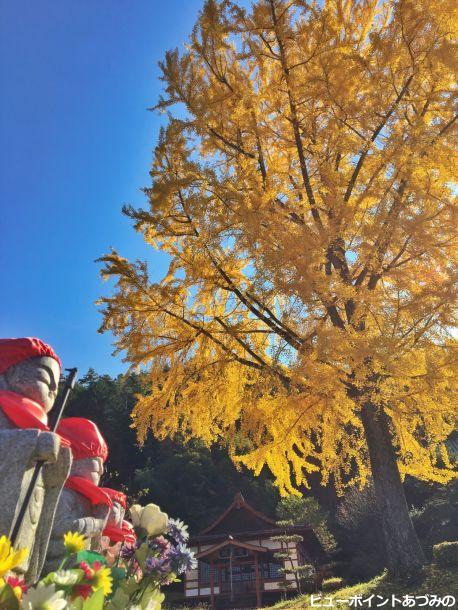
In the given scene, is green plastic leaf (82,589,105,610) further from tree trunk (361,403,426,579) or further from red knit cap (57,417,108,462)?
tree trunk (361,403,426,579)

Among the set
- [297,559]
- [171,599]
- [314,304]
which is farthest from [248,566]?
[314,304]

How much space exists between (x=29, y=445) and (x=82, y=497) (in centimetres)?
133

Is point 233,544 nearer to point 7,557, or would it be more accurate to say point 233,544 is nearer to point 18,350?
point 18,350

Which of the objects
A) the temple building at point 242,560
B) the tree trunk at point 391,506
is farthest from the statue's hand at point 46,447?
Result: the temple building at point 242,560

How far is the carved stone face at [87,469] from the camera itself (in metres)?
3.29

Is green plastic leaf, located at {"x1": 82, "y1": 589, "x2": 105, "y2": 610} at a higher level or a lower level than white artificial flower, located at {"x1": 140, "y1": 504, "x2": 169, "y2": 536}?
lower

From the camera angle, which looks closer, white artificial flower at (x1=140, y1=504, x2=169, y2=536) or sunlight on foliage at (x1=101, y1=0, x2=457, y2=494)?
white artificial flower at (x1=140, y1=504, x2=169, y2=536)

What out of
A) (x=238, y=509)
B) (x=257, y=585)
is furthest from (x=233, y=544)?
(x=257, y=585)

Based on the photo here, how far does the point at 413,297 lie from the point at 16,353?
3.66 m

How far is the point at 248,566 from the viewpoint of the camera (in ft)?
55.8

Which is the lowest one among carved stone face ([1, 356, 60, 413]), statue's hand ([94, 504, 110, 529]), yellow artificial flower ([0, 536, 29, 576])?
yellow artificial flower ([0, 536, 29, 576])

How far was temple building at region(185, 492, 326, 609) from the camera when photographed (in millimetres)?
15797

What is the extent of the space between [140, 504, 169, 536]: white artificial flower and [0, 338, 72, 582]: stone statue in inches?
19.9

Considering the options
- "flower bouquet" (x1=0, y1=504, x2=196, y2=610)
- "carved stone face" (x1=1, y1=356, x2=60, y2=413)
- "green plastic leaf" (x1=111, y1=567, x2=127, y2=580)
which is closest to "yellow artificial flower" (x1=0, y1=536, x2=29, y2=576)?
"flower bouquet" (x1=0, y1=504, x2=196, y2=610)
